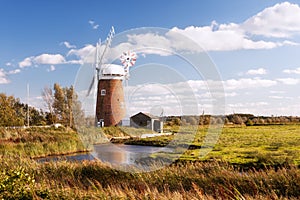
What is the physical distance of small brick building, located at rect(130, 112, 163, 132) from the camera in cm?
3343

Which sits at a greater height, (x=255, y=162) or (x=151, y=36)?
(x=151, y=36)

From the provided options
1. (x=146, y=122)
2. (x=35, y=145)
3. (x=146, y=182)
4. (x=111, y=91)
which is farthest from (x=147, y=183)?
(x=146, y=122)

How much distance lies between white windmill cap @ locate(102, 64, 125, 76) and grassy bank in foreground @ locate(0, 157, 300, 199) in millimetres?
21589

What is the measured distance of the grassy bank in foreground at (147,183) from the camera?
5379 millimetres

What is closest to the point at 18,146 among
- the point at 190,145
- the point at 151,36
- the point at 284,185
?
the point at 190,145

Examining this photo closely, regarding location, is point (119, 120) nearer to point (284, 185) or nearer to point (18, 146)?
point (18, 146)

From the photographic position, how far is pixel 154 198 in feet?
15.9

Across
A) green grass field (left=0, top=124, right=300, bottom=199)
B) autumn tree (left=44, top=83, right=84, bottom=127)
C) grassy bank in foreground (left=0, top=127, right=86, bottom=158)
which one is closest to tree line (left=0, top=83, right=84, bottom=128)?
autumn tree (left=44, top=83, right=84, bottom=127)

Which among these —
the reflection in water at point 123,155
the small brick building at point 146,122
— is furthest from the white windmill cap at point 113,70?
the reflection in water at point 123,155

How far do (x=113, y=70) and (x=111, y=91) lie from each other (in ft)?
6.58

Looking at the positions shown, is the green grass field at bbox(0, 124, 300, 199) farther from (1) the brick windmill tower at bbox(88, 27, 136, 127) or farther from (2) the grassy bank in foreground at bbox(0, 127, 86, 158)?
(1) the brick windmill tower at bbox(88, 27, 136, 127)

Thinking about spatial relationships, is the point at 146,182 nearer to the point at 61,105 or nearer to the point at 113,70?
the point at 113,70

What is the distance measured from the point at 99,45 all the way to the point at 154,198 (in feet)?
97.4

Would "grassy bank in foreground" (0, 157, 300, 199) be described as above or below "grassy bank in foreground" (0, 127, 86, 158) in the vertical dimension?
above
